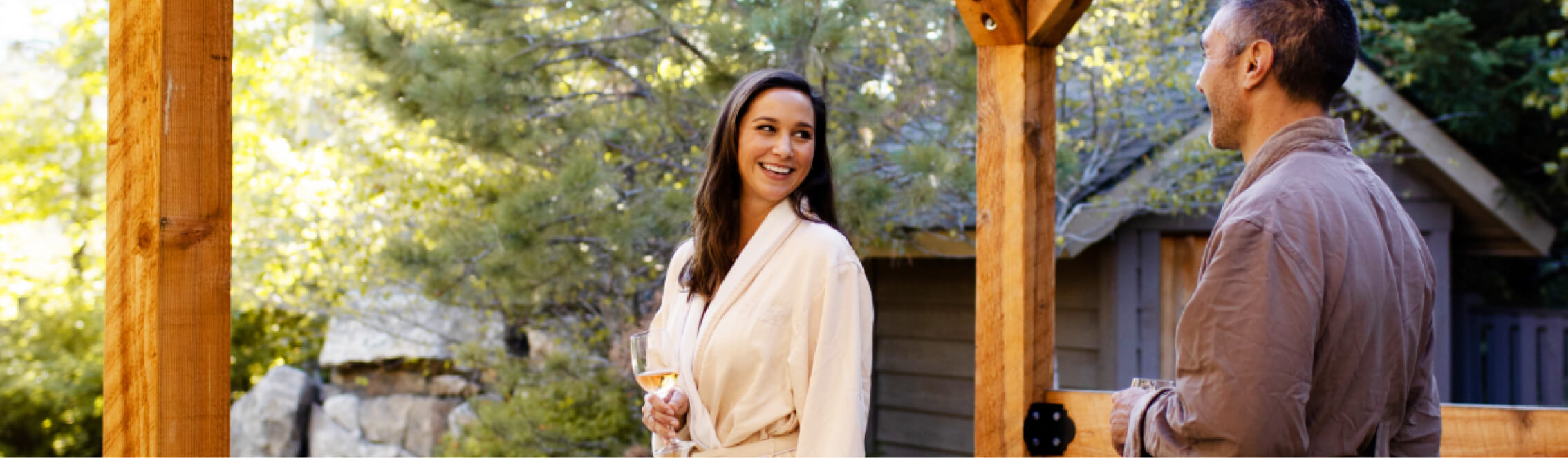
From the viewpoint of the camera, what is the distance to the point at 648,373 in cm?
184

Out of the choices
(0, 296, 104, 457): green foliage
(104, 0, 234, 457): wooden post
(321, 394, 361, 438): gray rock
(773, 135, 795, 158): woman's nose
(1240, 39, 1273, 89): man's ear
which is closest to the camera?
(1240, 39, 1273, 89): man's ear

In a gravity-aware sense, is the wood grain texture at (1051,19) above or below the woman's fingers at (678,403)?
above

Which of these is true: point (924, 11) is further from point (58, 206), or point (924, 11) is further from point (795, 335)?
point (58, 206)

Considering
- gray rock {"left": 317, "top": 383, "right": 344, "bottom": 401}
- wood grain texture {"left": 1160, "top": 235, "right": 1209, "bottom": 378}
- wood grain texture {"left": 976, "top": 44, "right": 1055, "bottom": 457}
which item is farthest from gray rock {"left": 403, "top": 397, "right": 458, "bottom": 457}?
wood grain texture {"left": 976, "top": 44, "right": 1055, "bottom": 457}

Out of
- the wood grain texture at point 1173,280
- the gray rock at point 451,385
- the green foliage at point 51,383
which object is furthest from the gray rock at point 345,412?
the wood grain texture at point 1173,280

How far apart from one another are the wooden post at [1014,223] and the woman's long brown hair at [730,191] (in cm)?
53

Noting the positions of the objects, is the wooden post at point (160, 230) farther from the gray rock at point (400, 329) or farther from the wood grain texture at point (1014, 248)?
the gray rock at point (400, 329)

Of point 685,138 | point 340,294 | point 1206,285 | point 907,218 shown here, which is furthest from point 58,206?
point 1206,285

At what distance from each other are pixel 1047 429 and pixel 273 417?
6.99 metres

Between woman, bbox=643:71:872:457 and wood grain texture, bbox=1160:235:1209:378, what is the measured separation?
146 inches

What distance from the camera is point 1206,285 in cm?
130

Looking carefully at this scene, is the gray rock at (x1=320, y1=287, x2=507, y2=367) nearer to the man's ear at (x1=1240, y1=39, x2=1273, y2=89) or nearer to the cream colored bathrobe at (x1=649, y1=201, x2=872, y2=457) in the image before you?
the cream colored bathrobe at (x1=649, y1=201, x2=872, y2=457)

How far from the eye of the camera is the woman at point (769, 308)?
1.87 metres

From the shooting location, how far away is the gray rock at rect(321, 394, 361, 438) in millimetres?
7906
